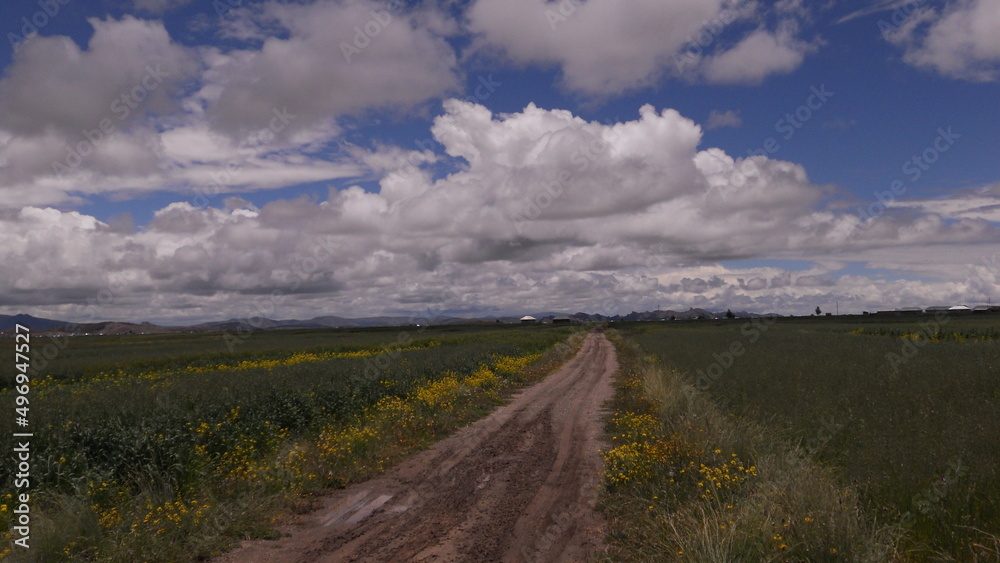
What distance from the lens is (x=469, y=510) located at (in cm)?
813

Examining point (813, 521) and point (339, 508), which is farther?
point (339, 508)

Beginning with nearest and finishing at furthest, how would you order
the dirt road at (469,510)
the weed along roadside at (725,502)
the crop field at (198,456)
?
the weed along roadside at (725,502)
the dirt road at (469,510)
the crop field at (198,456)

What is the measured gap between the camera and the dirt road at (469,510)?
6723 mm

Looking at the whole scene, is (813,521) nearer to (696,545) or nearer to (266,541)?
(696,545)

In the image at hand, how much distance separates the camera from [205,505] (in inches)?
307

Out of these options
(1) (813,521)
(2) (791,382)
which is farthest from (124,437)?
(2) (791,382)

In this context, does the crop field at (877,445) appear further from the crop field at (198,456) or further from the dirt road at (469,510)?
the crop field at (198,456)

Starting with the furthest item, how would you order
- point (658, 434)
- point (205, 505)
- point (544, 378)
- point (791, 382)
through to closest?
point (544, 378)
point (791, 382)
point (658, 434)
point (205, 505)

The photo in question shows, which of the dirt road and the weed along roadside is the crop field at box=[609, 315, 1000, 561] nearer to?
the weed along roadside

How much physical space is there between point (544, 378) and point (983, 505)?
2382 centimetres

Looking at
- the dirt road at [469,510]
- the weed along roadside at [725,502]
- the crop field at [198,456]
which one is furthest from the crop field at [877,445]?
the crop field at [198,456]

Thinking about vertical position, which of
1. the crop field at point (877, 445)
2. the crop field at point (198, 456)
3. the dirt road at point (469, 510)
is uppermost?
the crop field at point (877, 445)

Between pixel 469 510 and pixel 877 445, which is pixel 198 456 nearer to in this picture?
pixel 469 510

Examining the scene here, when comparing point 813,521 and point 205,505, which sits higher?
point 813,521
